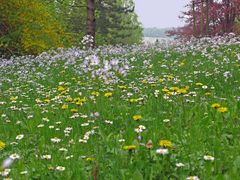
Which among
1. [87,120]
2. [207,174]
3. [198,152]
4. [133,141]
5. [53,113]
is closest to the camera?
[207,174]

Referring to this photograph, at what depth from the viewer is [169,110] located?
606cm

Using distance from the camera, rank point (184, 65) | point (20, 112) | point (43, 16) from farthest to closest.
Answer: point (43, 16) < point (184, 65) < point (20, 112)

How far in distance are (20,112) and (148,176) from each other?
3728 mm

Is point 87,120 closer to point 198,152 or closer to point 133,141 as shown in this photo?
point 133,141

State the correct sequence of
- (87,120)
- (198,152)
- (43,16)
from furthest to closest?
(43,16) → (87,120) → (198,152)

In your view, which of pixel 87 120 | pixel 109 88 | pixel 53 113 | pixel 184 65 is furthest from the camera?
pixel 184 65

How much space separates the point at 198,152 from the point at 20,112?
375 centimetres

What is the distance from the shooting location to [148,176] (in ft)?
12.4

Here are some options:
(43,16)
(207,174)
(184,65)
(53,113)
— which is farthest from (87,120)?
(43,16)

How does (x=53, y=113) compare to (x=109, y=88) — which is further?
(x=109, y=88)

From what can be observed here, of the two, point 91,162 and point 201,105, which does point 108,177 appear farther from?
point 201,105

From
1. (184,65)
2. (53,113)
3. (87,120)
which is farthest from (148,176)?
(184,65)

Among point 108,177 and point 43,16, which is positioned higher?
point 43,16

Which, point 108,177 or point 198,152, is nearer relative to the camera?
point 108,177
